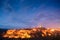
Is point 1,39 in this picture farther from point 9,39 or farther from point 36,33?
point 36,33

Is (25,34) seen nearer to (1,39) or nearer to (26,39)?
(26,39)

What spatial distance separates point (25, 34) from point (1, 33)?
29.3 meters

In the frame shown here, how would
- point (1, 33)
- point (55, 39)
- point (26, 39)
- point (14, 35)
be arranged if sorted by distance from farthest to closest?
point (14, 35)
point (1, 33)
point (26, 39)
point (55, 39)

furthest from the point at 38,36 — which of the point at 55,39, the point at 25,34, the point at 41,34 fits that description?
the point at 55,39

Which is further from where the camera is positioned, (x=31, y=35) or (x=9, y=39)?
(x=31, y=35)

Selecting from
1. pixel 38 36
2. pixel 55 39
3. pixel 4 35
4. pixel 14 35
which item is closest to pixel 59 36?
pixel 55 39

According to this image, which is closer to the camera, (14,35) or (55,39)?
(55,39)

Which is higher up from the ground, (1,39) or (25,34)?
(25,34)

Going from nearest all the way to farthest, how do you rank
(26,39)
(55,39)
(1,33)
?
1. (55,39)
2. (26,39)
3. (1,33)

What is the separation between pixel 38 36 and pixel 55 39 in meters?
27.3

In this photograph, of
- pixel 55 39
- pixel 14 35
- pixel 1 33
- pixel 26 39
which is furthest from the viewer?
pixel 14 35

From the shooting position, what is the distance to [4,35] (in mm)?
117500

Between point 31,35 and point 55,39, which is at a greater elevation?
point 31,35

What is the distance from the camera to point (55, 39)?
331 feet
